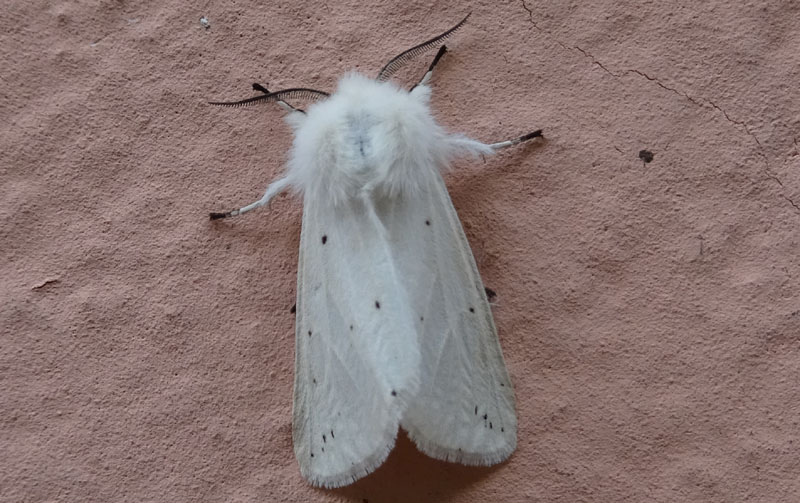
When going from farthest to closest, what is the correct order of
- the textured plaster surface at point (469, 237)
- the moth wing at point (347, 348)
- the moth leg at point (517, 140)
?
1. the moth leg at point (517, 140)
2. the textured plaster surface at point (469, 237)
3. the moth wing at point (347, 348)

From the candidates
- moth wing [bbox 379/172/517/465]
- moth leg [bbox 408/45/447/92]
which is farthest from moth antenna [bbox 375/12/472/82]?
moth wing [bbox 379/172/517/465]

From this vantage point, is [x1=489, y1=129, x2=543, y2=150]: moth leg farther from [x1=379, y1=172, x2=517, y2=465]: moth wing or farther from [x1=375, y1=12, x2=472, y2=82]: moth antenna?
[x1=375, y1=12, x2=472, y2=82]: moth antenna

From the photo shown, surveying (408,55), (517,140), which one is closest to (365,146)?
(408,55)

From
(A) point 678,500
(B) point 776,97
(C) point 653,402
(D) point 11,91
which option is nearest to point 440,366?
(C) point 653,402

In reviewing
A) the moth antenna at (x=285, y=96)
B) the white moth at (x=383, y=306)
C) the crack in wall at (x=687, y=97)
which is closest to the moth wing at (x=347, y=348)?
the white moth at (x=383, y=306)

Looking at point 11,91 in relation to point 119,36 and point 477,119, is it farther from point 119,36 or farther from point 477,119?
point 477,119

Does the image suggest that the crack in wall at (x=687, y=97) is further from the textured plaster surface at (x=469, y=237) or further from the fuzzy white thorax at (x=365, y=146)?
the fuzzy white thorax at (x=365, y=146)
